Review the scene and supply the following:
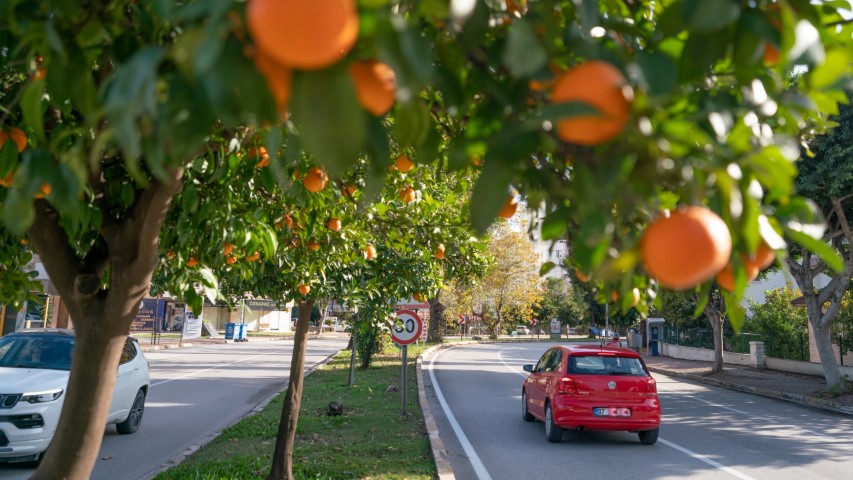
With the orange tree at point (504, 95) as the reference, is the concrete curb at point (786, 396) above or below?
below

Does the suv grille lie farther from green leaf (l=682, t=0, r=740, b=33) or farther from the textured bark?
green leaf (l=682, t=0, r=740, b=33)

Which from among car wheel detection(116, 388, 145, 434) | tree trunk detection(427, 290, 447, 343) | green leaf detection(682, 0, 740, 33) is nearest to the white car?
car wheel detection(116, 388, 145, 434)

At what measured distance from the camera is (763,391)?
1803 centimetres

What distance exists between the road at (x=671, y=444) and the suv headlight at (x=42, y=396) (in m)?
5.23

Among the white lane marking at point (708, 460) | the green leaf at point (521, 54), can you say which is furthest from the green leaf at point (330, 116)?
the white lane marking at point (708, 460)

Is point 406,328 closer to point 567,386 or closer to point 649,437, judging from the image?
point 567,386

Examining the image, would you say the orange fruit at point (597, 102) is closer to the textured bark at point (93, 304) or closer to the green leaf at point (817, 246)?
the green leaf at point (817, 246)

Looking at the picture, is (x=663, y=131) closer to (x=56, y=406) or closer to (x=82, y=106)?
(x=82, y=106)

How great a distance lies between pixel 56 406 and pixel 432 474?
4.85 metres

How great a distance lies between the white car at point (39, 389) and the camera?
7625 millimetres

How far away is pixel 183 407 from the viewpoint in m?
13.3

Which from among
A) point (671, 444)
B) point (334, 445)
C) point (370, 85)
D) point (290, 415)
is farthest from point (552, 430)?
point (370, 85)

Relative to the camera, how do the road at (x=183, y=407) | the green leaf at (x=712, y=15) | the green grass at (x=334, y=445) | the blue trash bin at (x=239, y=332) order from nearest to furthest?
the green leaf at (x=712, y=15)
the green grass at (x=334, y=445)
the road at (x=183, y=407)
the blue trash bin at (x=239, y=332)

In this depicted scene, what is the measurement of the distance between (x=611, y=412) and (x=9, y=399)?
853 centimetres
